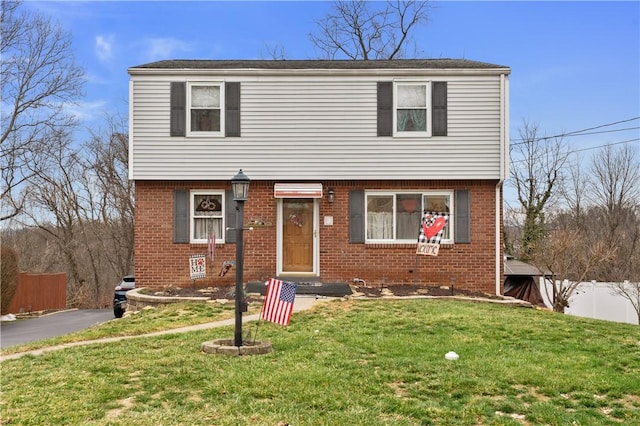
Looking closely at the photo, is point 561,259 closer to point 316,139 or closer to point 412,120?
point 412,120

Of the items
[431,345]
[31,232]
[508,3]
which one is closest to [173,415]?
[431,345]

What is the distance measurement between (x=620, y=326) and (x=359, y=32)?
24.5 meters

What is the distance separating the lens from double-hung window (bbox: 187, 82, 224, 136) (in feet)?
49.1

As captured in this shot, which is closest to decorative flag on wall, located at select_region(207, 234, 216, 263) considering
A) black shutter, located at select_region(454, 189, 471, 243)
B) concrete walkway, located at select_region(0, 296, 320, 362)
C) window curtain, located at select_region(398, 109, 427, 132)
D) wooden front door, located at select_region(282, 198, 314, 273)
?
wooden front door, located at select_region(282, 198, 314, 273)

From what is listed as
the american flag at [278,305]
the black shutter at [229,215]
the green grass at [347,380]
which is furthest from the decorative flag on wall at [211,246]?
the american flag at [278,305]

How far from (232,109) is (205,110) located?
2.26 feet

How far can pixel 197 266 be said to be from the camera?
14.5 meters

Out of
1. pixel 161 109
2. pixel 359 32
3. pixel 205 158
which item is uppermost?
pixel 359 32

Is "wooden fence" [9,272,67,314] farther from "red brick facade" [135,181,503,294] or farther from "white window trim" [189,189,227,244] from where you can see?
"white window trim" [189,189,227,244]

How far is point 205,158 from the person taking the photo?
14.9 meters

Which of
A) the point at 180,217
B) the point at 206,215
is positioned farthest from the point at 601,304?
the point at 180,217

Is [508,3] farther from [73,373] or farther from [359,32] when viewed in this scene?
[359,32]

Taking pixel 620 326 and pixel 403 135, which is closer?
pixel 620 326

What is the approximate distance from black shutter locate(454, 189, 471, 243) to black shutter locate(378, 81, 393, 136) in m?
2.47
